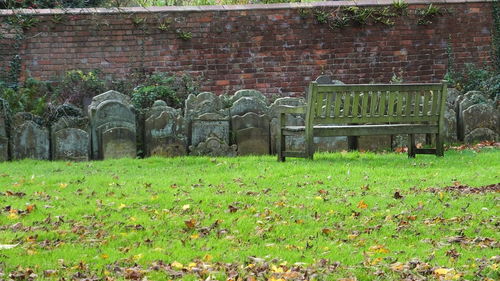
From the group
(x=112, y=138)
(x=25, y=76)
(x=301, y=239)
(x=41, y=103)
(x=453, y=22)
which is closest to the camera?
(x=301, y=239)

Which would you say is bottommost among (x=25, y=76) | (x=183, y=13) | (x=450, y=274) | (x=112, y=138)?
(x=450, y=274)

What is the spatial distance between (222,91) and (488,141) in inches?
213

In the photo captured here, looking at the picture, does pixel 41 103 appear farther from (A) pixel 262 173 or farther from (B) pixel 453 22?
(B) pixel 453 22

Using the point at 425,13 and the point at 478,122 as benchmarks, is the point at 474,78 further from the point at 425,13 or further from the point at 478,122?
the point at 478,122

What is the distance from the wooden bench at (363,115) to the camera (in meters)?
12.3

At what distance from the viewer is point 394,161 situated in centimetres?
1198

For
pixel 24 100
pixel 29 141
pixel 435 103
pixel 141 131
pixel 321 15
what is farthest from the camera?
pixel 321 15

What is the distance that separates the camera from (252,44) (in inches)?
713

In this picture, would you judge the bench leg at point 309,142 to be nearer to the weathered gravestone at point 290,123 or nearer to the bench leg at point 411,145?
the bench leg at point 411,145

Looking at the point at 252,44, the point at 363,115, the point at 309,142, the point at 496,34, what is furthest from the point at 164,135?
the point at 496,34

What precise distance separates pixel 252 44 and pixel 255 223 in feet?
36.3

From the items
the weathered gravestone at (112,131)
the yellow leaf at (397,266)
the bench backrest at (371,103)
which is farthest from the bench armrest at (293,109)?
the yellow leaf at (397,266)

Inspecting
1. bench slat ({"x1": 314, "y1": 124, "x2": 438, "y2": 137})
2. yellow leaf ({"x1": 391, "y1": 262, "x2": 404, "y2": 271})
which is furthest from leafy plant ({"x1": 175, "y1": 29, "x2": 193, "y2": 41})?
yellow leaf ({"x1": 391, "y1": 262, "x2": 404, "y2": 271})

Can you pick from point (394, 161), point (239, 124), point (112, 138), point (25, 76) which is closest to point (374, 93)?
point (394, 161)
